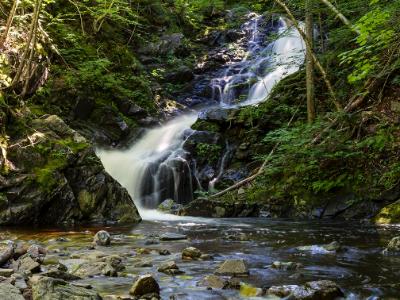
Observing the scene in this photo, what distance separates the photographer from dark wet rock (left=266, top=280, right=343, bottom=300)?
3.77 m

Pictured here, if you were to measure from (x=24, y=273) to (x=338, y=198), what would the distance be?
753cm

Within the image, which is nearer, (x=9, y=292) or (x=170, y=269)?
(x=9, y=292)

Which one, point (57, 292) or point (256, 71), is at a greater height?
point (256, 71)

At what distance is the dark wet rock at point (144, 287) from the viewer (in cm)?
388

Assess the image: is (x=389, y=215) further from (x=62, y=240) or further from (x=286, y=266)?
(x=62, y=240)

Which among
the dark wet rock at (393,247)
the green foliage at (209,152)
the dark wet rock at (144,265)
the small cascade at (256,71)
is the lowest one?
the dark wet rock at (144,265)

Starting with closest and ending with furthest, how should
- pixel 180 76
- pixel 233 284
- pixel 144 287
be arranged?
1. pixel 144 287
2. pixel 233 284
3. pixel 180 76

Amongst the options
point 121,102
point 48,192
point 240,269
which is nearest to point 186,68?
point 121,102

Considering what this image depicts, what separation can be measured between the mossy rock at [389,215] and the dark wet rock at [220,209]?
9.49 feet

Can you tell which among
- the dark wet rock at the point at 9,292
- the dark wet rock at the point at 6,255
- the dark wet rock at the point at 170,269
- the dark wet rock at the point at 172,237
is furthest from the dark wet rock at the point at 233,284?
the dark wet rock at the point at 172,237

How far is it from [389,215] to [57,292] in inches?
289

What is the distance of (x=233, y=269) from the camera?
474cm

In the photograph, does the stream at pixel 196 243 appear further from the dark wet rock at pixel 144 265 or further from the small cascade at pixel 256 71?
the small cascade at pixel 256 71

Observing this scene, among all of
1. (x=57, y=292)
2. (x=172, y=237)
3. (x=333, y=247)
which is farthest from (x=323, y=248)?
(x=57, y=292)
